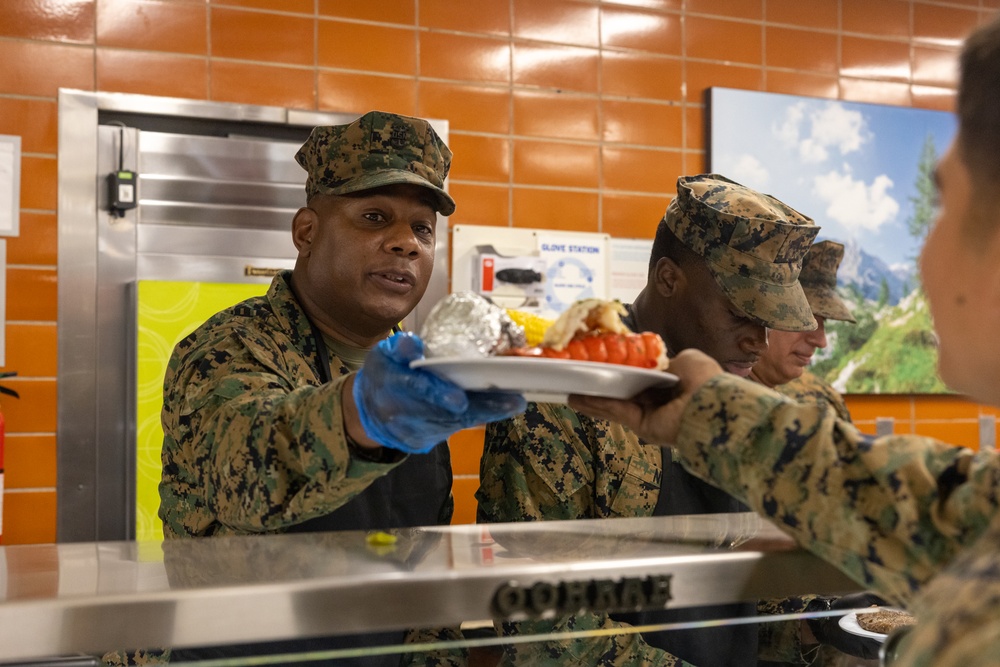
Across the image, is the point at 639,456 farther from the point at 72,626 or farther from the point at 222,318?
the point at 72,626

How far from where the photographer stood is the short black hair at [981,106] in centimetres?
88

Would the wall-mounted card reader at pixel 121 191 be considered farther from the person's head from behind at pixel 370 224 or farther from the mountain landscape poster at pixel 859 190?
the mountain landscape poster at pixel 859 190

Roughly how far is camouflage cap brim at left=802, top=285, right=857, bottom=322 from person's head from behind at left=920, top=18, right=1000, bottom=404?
2.36 meters

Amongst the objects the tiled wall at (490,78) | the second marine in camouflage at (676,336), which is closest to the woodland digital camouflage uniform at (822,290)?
the tiled wall at (490,78)

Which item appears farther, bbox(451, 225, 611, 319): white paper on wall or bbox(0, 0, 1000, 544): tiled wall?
bbox(451, 225, 611, 319): white paper on wall

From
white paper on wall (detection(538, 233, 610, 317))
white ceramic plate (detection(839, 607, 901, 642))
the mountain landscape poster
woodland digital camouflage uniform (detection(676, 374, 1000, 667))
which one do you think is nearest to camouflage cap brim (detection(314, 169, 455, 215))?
woodland digital camouflage uniform (detection(676, 374, 1000, 667))

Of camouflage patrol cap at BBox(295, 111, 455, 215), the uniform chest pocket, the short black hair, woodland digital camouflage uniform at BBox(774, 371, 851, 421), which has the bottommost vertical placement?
the uniform chest pocket

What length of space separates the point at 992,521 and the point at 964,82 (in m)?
0.43

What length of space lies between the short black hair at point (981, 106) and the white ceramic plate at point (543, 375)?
16.2 inches

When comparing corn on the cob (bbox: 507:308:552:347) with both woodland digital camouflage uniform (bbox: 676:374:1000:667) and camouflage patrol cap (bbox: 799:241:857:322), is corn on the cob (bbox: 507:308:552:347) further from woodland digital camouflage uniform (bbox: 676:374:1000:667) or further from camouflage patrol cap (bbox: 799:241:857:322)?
camouflage patrol cap (bbox: 799:241:857:322)

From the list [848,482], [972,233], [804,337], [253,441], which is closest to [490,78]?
[804,337]

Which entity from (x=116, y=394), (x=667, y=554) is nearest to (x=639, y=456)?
(x=667, y=554)

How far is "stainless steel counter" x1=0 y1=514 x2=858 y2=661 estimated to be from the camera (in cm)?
91

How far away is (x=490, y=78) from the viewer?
3939mm
